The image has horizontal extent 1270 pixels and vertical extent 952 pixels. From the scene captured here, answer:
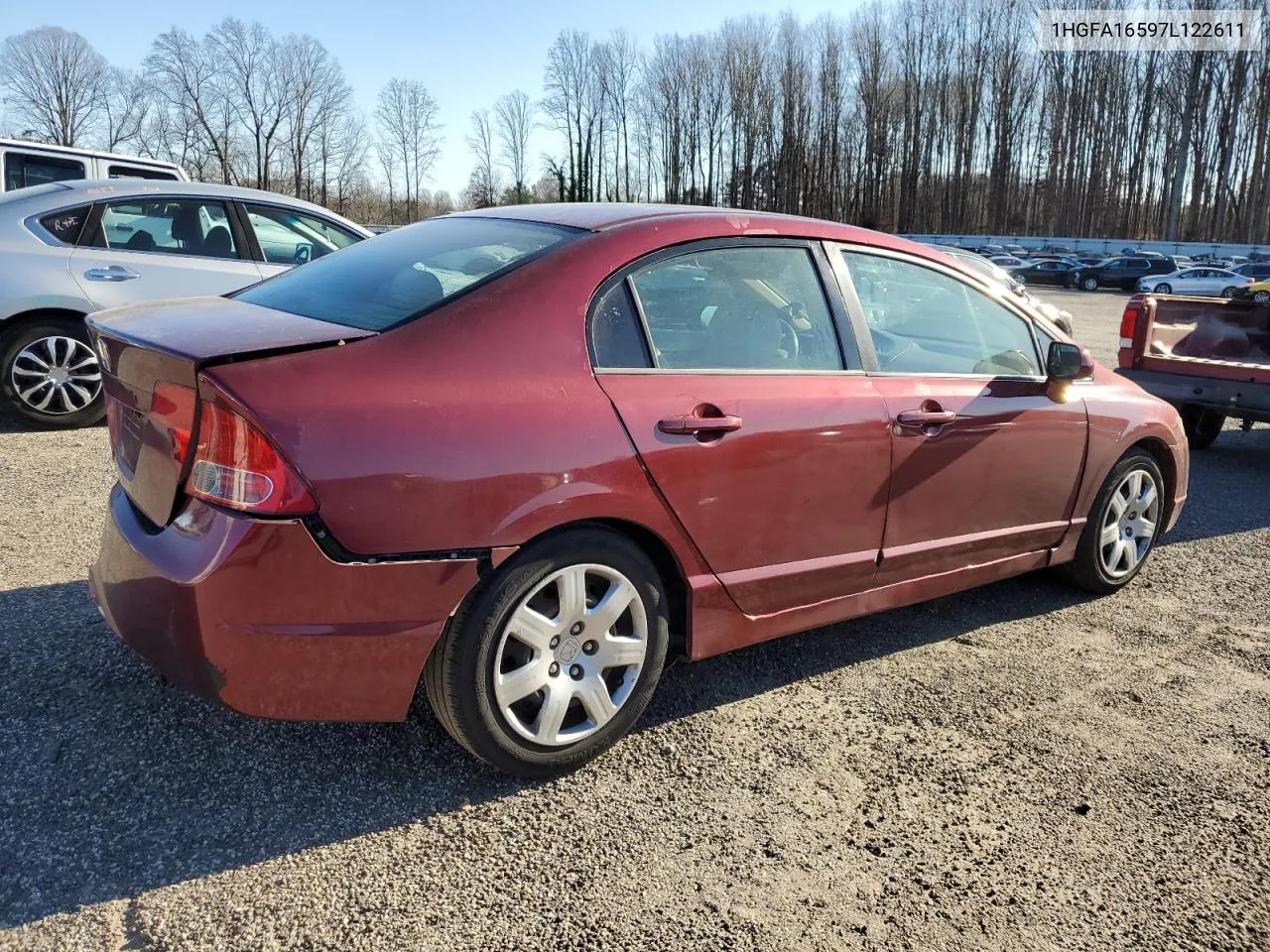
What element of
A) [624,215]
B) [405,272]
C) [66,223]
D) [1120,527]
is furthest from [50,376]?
[1120,527]

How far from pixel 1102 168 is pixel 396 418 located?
82.6m

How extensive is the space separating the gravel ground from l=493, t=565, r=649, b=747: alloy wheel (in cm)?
21

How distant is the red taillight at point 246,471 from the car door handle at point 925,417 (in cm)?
200

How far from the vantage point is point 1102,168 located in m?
72.4

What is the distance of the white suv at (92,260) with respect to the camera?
6242mm

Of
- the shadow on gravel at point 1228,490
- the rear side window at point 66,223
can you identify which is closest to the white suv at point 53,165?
the rear side window at point 66,223

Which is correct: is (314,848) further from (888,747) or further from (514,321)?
(888,747)

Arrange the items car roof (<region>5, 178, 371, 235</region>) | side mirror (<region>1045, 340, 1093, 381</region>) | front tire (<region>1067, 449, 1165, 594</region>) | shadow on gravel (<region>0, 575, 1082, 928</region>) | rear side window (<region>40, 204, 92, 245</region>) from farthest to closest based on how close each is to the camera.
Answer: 1. car roof (<region>5, 178, 371, 235</region>)
2. rear side window (<region>40, 204, 92, 245</region>)
3. front tire (<region>1067, 449, 1165, 594</region>)
4. side mirror (<region>1045, 340, 1093, 381</region>)
5. shadow on gravel (<region>0, 575, 1082, 928</region>)

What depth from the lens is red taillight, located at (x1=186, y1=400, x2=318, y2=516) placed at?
7.11 feet

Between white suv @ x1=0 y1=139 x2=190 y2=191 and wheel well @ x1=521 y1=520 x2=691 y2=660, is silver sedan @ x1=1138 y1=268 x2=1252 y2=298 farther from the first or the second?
wheel well @ x1=521 y1=520 x2=691 y2=660

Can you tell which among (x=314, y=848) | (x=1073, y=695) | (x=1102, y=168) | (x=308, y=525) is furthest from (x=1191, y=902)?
(x=1102, y=168)

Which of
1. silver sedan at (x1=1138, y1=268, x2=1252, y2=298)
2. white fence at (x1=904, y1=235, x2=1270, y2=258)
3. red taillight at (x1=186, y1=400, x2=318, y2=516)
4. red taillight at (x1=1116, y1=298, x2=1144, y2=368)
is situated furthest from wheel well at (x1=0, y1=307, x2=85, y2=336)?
white fence at (x1=904, y1=235, x2=1270, y2=258)

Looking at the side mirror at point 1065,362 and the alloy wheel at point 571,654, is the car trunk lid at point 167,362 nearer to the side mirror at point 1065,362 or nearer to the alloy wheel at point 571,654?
the alloy wheel at point 571,654

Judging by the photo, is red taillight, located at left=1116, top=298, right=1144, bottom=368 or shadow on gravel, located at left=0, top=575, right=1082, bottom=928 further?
red taillight, located at left=1116, top=298, right=1144, bottom=368
